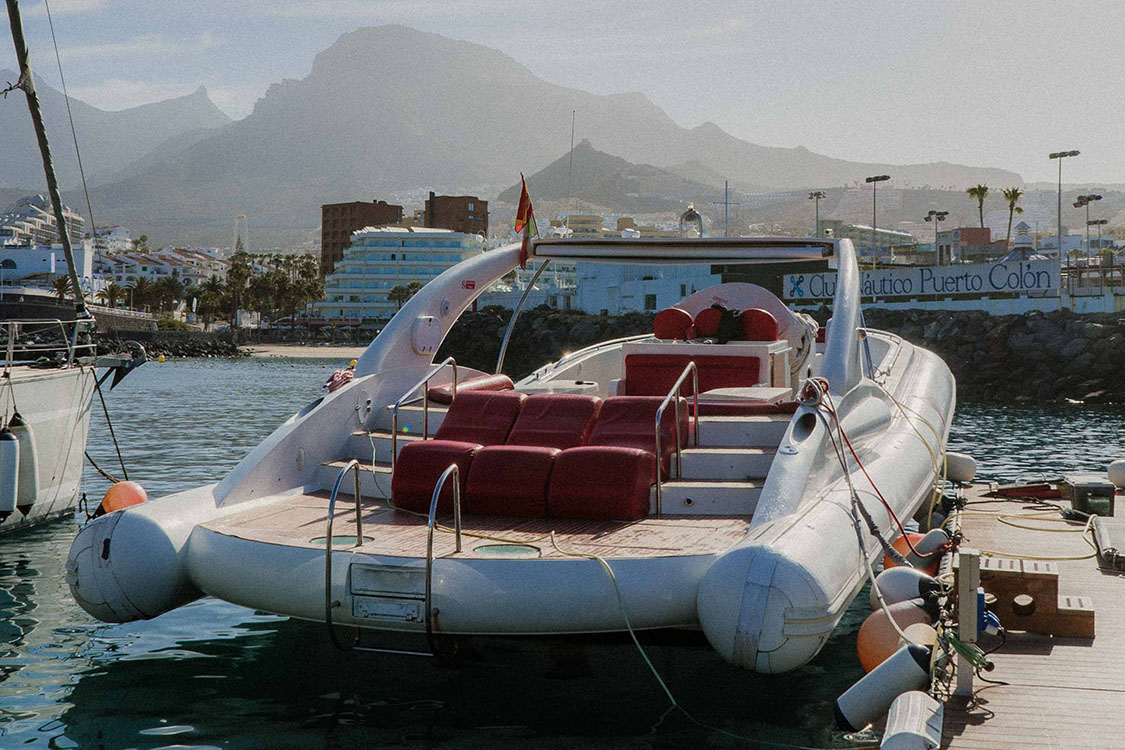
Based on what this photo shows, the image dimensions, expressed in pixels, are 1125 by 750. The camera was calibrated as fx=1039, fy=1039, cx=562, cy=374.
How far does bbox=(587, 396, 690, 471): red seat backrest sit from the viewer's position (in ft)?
27.2

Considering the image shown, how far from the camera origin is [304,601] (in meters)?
6.63

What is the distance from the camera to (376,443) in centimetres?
945

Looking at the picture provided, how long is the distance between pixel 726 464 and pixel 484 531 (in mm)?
2122

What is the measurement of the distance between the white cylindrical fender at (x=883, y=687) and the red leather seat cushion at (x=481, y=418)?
368 centimetres

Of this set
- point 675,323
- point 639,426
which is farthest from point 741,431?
point 675,323

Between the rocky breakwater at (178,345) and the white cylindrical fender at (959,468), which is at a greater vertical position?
the white cylindrical fender at (959,468)

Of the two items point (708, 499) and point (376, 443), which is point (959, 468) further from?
point (376, 443)

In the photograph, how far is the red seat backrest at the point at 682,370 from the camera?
37.3 ft

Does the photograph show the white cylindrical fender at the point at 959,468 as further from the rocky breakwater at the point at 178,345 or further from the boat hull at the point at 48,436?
the rocky breakwater at the point at 178,345

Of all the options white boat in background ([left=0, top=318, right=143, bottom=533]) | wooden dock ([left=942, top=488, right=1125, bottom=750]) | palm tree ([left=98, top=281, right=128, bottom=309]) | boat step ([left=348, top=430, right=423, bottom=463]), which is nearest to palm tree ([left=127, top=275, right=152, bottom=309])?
palm tree ([left=98, top=281, right=128, bottom=309])

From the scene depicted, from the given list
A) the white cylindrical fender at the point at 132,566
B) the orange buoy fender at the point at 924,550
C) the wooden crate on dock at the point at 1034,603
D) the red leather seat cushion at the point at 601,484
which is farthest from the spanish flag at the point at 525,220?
the wooden crate on dock at the point at 1034,603

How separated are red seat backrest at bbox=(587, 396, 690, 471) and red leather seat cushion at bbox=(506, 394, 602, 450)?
0.11 meters

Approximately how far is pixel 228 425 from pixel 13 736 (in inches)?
972

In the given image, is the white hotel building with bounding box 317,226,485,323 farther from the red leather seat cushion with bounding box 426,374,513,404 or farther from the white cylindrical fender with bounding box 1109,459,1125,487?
the red leather seat cushion with bounding box 426,374,513,404
